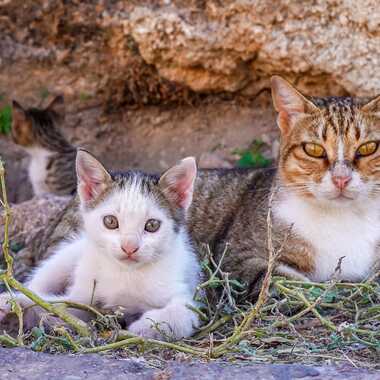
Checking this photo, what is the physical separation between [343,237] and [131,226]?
143 centimetres

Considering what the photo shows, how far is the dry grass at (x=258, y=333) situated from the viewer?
374 cm

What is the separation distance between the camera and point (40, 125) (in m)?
7.84

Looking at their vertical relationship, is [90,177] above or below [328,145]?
below

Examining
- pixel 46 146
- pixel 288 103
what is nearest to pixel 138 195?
pixel 288 103

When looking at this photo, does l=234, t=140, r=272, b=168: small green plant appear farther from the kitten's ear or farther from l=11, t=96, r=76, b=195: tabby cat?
the kitten's ear

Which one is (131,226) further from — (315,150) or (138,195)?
(315,150)

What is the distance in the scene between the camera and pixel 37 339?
3.80 meters

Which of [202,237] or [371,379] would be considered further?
[202,237]

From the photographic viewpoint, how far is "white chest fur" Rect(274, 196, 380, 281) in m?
5.06

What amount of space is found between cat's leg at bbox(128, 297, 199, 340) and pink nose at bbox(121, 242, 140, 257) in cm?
31

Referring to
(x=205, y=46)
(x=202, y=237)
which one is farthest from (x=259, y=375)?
(x=205, y=46)

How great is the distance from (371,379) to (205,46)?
4.03 m

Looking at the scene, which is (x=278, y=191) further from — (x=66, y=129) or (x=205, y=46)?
(x=66, y=129)

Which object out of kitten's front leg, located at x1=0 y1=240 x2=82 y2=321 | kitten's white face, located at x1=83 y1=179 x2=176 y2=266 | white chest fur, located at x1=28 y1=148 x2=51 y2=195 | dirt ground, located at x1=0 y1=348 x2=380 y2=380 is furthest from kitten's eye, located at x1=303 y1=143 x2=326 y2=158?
white chest fur, located at x1=28 y1=148 x2=51 y2=195
